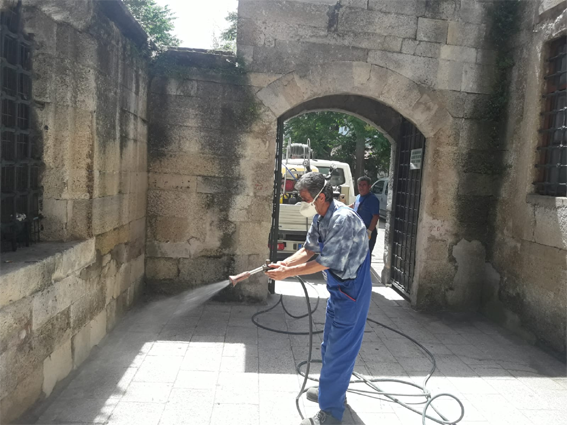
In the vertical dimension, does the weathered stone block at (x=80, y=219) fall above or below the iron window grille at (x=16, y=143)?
below

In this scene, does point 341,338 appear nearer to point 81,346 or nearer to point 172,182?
point 81,346

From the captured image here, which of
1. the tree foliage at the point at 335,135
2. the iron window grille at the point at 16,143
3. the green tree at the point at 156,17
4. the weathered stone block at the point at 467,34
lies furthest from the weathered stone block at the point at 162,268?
the tree foliage at the point at 335,135

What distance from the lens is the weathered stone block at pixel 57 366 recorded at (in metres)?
3.10

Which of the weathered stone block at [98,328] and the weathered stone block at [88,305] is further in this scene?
the weathered stone block at [98,328]

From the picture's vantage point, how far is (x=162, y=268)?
5488 mm

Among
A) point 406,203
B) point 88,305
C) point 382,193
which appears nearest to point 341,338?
point 88,305

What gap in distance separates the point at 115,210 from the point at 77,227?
0.70m

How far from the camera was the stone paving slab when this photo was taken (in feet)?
10.2

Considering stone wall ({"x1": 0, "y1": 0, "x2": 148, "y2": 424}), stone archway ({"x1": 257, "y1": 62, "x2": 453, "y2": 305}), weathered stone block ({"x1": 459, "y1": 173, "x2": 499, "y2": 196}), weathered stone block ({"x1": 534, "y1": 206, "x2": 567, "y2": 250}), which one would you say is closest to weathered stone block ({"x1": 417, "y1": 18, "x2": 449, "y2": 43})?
stone archway ({"x1": 257, "y1": 62, "x2": 453, "y2": 305})

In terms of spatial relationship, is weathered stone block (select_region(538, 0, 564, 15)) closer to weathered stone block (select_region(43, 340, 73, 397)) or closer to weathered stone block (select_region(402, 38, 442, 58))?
weathered stone block (select_region(402, 38, 442, 58))

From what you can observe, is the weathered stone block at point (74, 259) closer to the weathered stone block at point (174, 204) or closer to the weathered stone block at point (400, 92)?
the weathered stone block at point (174, 204)

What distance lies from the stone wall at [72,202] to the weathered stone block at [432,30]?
11.0 ft

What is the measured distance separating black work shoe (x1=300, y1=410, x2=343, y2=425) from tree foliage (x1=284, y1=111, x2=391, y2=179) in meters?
14.4

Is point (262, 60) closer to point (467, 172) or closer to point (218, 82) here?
point (218, 82)
